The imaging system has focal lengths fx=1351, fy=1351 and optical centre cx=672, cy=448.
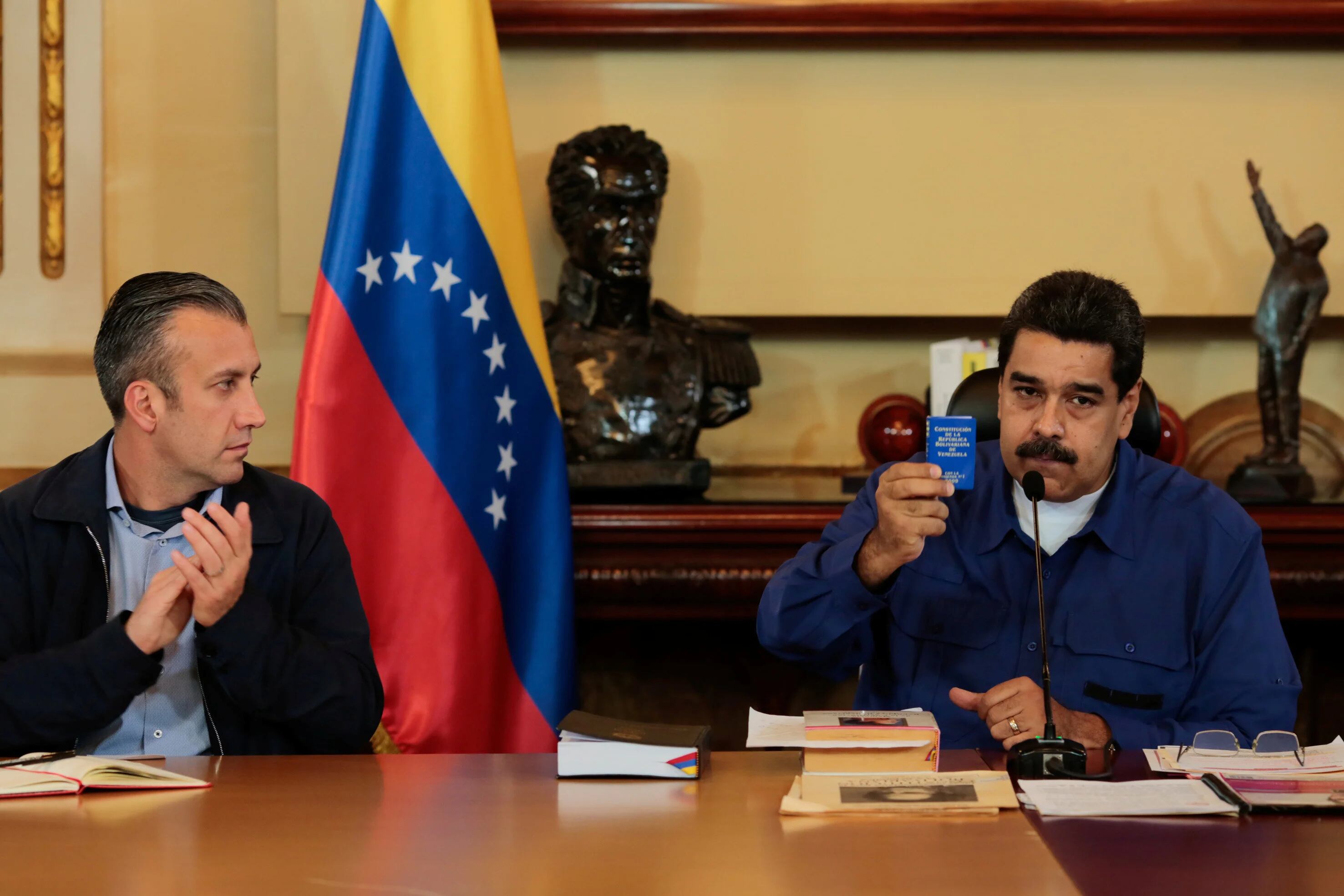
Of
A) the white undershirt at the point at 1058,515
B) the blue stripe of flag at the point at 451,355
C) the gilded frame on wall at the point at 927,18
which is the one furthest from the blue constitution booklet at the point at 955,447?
the gilded frame on wall at the point at 927,18

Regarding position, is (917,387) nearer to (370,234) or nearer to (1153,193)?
(1153,193)

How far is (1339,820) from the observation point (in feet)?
4.56

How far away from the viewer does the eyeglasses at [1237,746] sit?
161 cm

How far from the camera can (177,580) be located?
177 centimetres

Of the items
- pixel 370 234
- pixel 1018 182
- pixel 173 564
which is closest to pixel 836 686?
pixel 1018 182

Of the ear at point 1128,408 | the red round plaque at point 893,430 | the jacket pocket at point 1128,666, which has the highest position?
the red round plaque at point 893,430

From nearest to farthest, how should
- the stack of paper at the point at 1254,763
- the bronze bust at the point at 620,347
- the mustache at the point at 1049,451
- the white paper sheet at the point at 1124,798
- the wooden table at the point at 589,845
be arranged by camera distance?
the wooden table at the point at 589,845, the white paper sheet at the point at 1124,798, the stack of paper at the point at 1254,763, the mustache at the point at 1049,451, the bronze bust at the point at 620,347

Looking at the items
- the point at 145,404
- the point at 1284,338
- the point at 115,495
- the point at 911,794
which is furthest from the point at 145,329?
the point at 1284,338

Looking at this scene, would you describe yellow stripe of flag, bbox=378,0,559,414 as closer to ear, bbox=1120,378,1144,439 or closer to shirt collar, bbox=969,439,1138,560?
shirt collar, bbox=969,439,1138,560

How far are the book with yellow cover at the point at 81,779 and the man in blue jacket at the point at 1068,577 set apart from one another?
34.9 inches

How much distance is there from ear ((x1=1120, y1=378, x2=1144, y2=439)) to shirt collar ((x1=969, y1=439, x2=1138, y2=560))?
2 cm

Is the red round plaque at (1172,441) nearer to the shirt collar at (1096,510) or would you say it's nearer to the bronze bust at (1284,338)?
the bronze bust at (1284,338)

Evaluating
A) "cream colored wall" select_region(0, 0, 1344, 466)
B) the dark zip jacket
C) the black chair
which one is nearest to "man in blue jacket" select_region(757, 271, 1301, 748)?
the black chair

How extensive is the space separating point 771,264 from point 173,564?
1.81 metres
